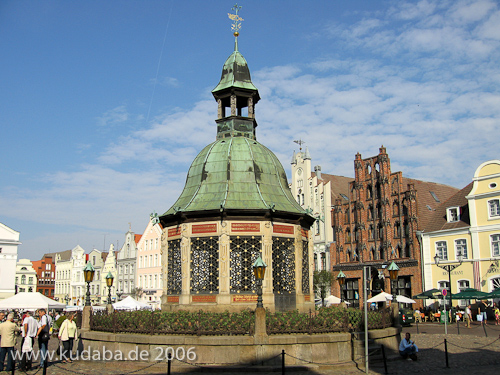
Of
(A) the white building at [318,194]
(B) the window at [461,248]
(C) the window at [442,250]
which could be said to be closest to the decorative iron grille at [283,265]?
(B) the window at [461,248]

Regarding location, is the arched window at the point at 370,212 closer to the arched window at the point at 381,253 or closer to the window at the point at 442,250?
the arched window at the point at 381,253

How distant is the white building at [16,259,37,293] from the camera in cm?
10100

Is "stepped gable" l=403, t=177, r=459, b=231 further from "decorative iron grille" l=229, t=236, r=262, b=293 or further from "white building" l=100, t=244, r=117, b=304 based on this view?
"white building" l=100, t=244, r=117, b=304

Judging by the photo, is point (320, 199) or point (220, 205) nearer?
point (220, 205)

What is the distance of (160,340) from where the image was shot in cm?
1548

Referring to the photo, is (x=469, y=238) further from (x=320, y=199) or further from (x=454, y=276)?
(x=320, y=199)

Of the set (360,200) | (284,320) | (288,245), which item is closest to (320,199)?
(360,200)

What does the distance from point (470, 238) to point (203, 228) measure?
3011 cm

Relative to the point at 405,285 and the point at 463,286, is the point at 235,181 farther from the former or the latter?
the point at 405,285

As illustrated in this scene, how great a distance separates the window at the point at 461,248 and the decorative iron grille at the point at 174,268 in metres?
30.2

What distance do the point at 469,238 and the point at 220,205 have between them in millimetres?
29952

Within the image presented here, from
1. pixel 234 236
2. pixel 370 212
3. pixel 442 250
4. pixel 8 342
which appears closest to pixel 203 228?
pixel 234 236

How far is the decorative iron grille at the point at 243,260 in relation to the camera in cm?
1955

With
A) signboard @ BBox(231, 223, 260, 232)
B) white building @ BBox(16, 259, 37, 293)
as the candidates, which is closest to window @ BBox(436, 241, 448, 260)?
signboard @ BBox(231, 223, 260, 232)
